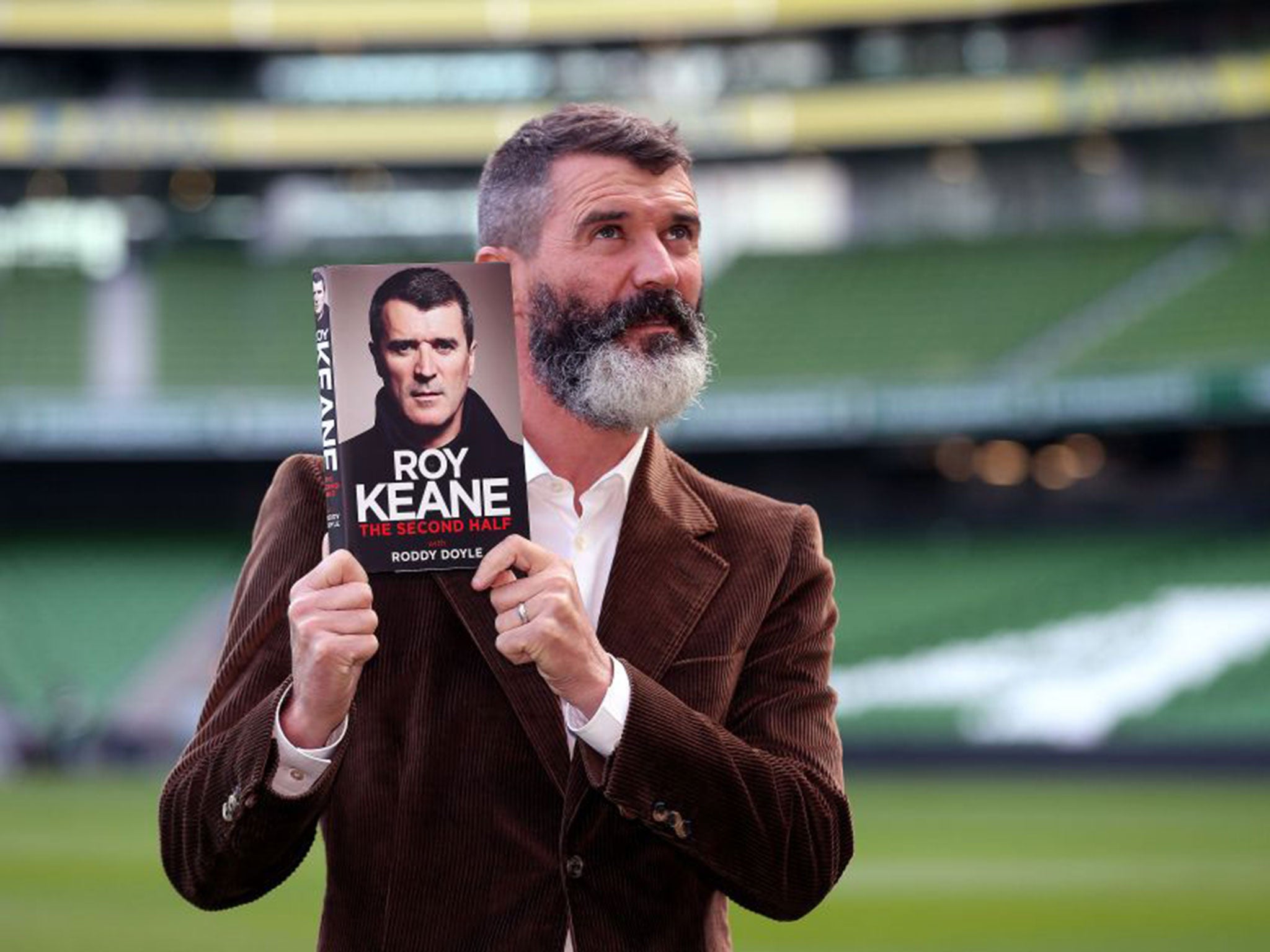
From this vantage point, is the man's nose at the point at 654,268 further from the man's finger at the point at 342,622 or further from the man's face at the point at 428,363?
the man's finger at the point at 342,622

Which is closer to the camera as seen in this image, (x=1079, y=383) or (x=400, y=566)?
(x=400, y=566)

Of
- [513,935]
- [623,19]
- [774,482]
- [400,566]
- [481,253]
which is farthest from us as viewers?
[623,19]

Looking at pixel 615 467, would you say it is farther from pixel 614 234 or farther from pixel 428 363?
pixel 428 363

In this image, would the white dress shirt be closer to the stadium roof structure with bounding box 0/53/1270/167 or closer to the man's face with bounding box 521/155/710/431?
the man's face with bounding box 521/155/710/431

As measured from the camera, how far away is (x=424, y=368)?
134 inches

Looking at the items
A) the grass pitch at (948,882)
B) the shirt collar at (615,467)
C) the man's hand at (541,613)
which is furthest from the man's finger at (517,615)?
the grass pitch at (948,882)

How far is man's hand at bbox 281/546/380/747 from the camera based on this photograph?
331 cm

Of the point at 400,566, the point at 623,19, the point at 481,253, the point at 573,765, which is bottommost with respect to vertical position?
the point at 573,765

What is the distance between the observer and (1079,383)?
34500mm

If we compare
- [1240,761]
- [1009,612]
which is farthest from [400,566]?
[1009,612]

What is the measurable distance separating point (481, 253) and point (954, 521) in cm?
3344

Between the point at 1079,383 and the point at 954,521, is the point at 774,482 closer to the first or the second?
the point at 954,521

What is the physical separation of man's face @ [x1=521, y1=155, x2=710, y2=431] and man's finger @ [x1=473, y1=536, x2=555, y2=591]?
46 centimetres

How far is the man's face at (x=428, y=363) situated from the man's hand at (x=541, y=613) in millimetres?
238
